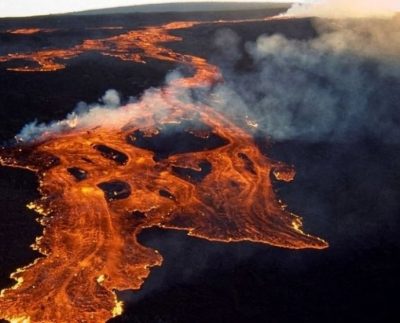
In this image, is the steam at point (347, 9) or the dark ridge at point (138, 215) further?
the steam at point (347, 9)

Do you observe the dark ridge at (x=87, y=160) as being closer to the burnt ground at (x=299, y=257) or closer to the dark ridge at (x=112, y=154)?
the dark ridge at (x=112, y=154)

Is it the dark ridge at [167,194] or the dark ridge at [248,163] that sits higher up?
the dark ridge at [248,163]

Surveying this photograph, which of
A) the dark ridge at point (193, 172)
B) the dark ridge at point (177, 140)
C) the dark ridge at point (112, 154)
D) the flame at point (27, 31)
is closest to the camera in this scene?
the dark ridge at point (193, 172)

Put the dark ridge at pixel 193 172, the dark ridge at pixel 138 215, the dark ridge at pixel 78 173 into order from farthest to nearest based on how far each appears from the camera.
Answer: the dark ridge at pixel 193 172 < the dark ridge at pixel 78 173 < the dark ridge at pixel 138 215

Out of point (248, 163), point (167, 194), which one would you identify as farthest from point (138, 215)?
point (248, 163)

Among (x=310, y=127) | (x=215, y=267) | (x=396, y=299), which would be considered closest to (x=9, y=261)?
(x=215, y=267)

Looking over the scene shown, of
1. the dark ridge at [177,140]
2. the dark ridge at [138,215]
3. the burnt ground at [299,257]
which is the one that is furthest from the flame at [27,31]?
the dark ridge at [138,215]

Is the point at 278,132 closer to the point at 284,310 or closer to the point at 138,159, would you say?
the point at 138,159
